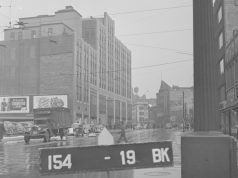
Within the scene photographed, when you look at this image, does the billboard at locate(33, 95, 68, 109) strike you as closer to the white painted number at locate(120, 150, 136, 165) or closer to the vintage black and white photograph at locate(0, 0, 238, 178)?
the vintage black and white photograph at locate(0, 0, 238, 178)

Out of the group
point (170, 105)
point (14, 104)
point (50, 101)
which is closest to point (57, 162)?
point (50, 101)

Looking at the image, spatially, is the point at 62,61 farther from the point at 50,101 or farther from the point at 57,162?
the point at 57,162

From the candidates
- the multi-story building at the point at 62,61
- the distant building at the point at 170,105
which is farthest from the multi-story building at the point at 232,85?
the distant building at the point at 170,105

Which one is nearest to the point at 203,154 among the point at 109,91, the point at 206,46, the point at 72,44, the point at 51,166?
the point at 206,46

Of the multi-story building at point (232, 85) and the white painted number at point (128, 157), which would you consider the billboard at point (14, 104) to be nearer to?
the multi-story building at point (232, 85)

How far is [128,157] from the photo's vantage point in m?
9.13

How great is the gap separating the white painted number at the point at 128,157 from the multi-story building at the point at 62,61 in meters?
79.4

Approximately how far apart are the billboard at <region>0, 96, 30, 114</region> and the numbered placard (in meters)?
93.7

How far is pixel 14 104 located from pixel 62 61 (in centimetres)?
1548

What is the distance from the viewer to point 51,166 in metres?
9.02

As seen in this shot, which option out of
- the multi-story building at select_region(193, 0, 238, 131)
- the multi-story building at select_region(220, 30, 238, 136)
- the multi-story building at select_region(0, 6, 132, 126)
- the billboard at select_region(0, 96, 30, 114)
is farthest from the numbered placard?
the billboard at select_region(0, 96, 30, 114)

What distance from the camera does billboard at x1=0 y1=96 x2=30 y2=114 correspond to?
100812mm

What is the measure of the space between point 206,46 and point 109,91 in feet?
420

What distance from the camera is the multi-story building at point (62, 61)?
99.5m
